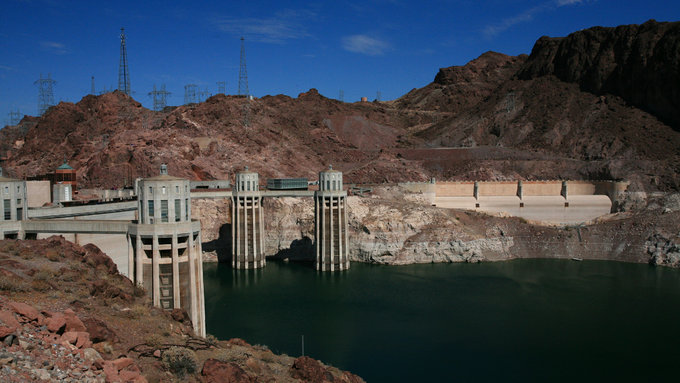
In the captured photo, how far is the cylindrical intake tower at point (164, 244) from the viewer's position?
82.6ft

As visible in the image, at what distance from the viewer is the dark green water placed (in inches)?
1278

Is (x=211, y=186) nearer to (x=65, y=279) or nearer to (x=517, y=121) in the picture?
(x=65, y=279)

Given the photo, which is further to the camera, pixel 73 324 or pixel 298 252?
pixel 298 252

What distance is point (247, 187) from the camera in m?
61.7

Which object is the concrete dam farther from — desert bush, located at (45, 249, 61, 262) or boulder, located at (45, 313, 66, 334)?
boulder, located at (45, 313, 66, 334)

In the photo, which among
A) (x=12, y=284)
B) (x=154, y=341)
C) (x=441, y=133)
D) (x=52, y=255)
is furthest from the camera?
(x=441, y=133)

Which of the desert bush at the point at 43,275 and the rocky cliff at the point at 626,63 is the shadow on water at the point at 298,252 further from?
the rocky cliff at the point at 626,63

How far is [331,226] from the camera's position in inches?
2324

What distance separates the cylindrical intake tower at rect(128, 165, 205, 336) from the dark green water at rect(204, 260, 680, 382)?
35.7 feet

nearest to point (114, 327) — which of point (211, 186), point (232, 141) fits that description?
point (211, 186)

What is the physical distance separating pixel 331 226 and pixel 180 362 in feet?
147

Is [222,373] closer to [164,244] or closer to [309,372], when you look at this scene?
[309,372]

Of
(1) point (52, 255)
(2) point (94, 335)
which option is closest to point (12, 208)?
(1) point (52, 255)

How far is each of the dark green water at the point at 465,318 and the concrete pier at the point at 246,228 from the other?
1.84 metres
